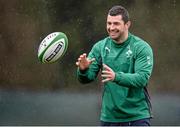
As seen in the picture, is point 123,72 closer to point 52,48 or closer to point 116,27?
point 116,27

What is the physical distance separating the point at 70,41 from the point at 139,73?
4.33 metres

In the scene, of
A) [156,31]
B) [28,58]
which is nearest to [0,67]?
[28,58]

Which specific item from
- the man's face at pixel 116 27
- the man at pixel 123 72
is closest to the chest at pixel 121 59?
the man at pixel 123 72

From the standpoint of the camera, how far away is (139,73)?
531 centimetres

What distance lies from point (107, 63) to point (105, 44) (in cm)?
22

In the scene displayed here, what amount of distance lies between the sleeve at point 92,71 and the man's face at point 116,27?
9.4 inches

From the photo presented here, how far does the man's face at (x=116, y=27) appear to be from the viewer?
17.9 feet

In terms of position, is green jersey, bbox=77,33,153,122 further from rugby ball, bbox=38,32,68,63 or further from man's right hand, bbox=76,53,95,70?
rugby ball, bbox=38,32,68,63

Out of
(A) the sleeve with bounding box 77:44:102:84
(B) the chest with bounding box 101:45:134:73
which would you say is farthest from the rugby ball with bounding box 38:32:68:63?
(B) the chest with bounding box 101:45:134:73

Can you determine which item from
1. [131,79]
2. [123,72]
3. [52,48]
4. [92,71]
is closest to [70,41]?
[52,48]

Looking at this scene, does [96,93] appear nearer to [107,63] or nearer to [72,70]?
[72,70]

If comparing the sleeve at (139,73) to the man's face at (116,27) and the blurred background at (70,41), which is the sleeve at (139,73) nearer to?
the man's face at (116,27)

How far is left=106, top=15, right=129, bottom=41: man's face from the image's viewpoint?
17.9 feet

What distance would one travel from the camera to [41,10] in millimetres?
9586
